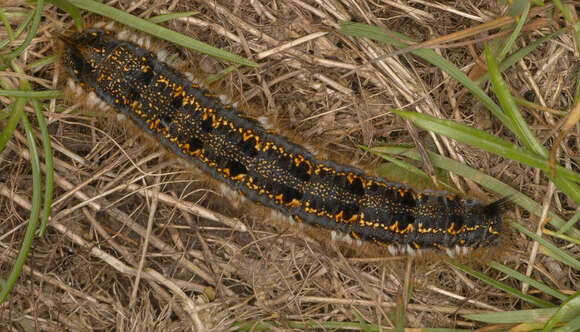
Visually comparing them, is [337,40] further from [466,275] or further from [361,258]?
[466,275]

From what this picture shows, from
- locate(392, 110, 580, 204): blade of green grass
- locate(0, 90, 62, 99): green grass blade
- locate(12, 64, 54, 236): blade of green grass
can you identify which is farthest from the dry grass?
locate(392, 110, 580, 204): blade of green grass

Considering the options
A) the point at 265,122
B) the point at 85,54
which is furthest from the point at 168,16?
Result: the point at 265,122

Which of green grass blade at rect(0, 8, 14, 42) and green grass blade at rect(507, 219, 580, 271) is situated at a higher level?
green grass blade at rect(0, 8, 14, 42)

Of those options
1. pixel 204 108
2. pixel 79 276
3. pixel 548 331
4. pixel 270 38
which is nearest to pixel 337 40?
pixel 270 38

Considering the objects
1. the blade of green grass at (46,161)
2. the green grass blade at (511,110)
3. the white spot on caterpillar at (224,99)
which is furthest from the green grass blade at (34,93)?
the green grass blade at (511,110)

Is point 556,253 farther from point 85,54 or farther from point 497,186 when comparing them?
point 85,54

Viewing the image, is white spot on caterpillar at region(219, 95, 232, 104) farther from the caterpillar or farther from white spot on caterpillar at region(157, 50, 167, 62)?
white spot on caterpillar at region(157, 50, 167, 62)

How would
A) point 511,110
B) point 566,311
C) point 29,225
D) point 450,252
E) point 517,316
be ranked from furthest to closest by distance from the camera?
1. point 450,252
2. point 517,316
3. point 29,225
4. point 566,311
5. point 511,110
